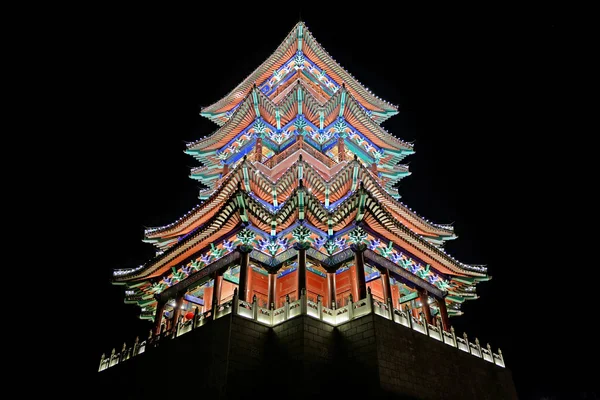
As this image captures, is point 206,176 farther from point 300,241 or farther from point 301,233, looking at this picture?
point 300,241

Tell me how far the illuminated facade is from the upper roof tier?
2010mm

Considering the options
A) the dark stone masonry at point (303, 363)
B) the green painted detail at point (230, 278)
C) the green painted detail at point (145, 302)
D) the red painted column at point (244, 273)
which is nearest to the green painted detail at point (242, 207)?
the red painted column at point (244, 273)

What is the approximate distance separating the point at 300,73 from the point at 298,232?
1375 cm

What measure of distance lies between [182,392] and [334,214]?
9201 mm

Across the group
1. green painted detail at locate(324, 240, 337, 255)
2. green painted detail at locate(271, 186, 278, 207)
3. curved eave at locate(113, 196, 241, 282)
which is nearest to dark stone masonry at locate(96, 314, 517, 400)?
green painted detail at locate(324, 240, 337, 255)

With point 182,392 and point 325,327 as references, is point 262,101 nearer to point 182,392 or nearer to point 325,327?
point 325,327

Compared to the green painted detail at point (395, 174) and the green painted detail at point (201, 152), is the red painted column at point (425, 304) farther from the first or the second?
the green painted detail at point (201, 152)

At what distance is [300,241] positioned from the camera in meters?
19.9

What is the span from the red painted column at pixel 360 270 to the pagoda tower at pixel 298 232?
5 cm

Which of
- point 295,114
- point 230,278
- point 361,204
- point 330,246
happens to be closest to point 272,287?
point 330,246

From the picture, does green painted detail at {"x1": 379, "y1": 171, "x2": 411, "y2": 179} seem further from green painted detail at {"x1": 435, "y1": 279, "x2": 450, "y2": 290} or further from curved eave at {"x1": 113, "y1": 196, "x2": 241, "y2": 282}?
curved eave at {"x1": 113, "y1": 196, "x2": 241, "y2": 282}

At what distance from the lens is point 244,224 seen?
20453 millimetres

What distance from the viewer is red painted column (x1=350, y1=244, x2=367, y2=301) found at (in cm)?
1806

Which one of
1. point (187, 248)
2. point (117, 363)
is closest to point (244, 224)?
point (187, 248)
